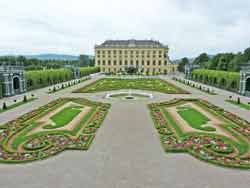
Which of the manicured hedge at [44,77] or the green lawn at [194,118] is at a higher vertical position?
the manicured hedge at [44,77]

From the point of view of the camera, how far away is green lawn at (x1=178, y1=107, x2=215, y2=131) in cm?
1578

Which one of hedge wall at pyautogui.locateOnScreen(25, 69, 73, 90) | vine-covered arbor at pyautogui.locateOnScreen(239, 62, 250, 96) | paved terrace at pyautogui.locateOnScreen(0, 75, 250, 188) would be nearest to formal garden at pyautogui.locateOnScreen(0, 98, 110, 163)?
paved terrace at pyautogui.locateOnScreen(0, 75, 250, 188)

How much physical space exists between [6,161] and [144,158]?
7145 millimetres

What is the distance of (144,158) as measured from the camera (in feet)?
34.7

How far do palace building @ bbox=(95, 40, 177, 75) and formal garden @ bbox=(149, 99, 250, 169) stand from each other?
286 feet

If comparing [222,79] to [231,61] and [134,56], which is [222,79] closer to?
[231,61]

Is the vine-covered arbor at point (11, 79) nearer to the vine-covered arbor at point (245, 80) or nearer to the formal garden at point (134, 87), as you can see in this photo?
the formal garden at point (134, 87)

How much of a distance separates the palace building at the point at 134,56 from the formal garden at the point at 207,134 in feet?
286

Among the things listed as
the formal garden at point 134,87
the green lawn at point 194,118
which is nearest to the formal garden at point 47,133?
the green lawn at point 194,118

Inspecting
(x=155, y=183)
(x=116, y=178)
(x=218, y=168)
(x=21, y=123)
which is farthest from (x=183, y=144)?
(x=21, y=123)

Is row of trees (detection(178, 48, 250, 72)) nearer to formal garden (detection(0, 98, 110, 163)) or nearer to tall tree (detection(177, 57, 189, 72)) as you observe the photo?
tall tree (detection(177, 57, 189, 72))

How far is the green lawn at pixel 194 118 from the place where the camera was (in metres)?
15.8

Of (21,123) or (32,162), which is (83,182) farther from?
(21,123)

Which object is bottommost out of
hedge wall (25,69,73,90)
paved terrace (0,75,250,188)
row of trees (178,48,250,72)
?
paved terrace (0,75,250,188)
